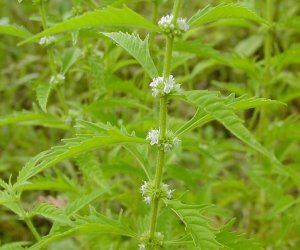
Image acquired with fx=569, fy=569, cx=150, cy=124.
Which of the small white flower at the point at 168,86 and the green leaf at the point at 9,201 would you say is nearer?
the small white flower at the point at 168,86

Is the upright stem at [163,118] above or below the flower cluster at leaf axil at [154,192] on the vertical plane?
above

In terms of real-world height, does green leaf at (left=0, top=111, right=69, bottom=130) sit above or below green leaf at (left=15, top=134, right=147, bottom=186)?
above

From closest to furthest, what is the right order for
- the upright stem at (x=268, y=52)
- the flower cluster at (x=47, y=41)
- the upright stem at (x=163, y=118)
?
the upright stem at (x=163, y=118) < the flower cluster at (x=47, y=41) < the upright stem at (x=268, y=52)

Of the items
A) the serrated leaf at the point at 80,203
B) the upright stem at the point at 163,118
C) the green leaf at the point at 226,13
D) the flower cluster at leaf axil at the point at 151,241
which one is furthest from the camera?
the serrated leaf at the point at 80,203

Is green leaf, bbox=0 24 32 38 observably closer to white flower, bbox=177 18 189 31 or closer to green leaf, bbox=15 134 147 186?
green leaf, bbox=15 134 147 186

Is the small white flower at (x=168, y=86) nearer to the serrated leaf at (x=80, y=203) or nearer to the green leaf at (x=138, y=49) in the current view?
the green leaf at (x=138, y=49)

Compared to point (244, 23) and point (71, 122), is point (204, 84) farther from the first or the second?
point (71, 122)

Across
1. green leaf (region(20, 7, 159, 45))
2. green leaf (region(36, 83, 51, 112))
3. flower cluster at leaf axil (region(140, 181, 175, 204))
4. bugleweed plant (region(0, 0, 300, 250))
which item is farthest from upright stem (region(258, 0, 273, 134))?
green leaf (region(20, 7, 159, 45))

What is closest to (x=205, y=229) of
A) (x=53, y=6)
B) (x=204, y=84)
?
(x=204, y=84)

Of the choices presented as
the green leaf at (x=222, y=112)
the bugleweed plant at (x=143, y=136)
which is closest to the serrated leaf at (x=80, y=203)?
the bugleweed plant at (x=143, y=136)
